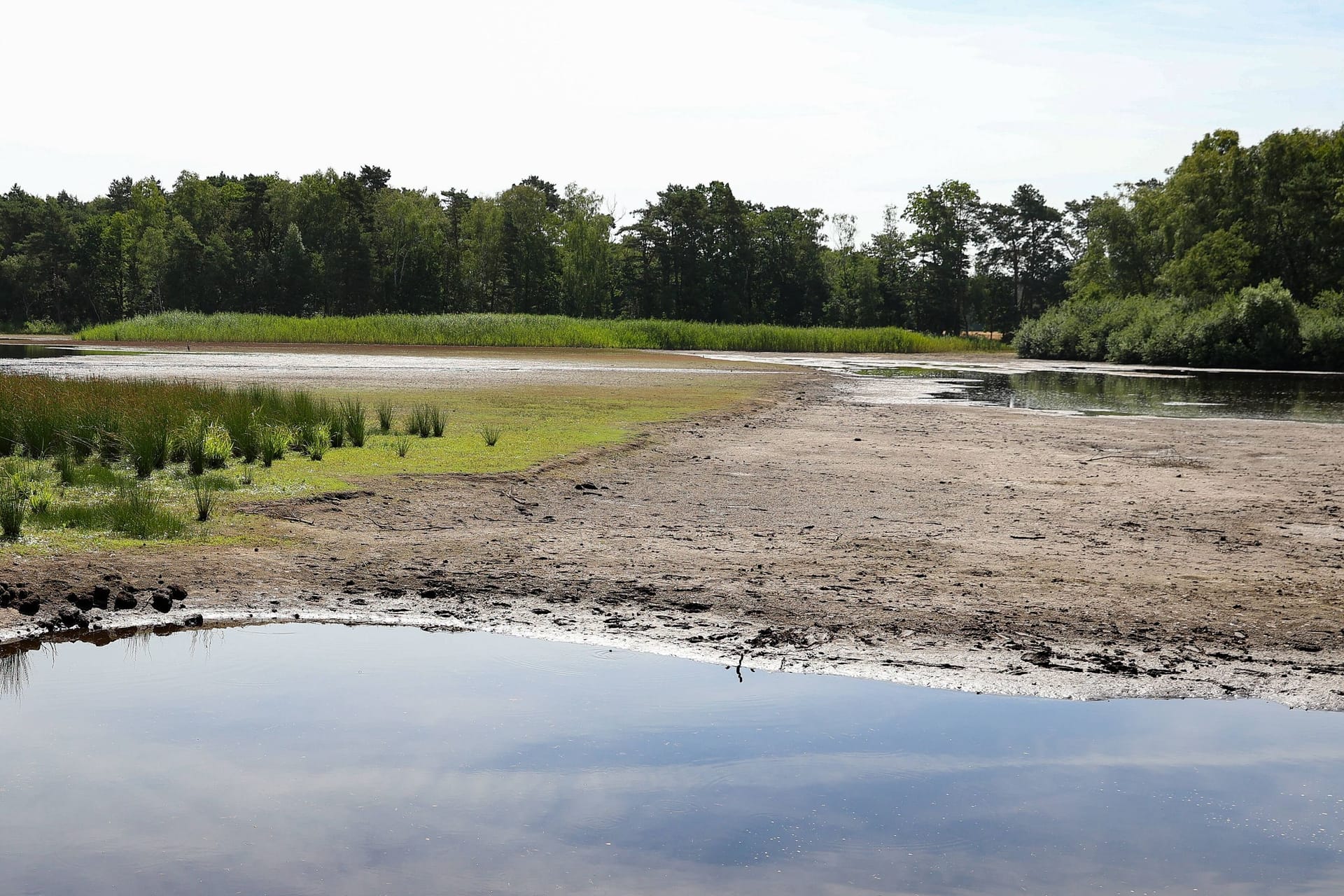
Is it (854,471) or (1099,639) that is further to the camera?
(854,471)

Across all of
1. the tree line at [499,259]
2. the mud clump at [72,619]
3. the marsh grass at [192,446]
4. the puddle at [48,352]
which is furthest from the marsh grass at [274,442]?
the tree line at [499,259]

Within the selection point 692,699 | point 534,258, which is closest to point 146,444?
point 692,699

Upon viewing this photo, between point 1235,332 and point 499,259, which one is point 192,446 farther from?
point 499,259

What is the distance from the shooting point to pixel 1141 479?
14.5 meters

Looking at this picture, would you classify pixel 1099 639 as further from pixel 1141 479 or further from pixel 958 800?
pixel 1141 479

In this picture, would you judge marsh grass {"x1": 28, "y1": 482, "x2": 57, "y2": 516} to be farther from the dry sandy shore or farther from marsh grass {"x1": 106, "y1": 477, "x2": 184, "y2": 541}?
the dry sandy shore

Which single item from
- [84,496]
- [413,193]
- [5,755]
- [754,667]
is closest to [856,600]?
[754,667]

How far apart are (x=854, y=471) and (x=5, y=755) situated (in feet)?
36.7

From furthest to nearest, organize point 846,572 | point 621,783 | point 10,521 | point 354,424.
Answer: point 354,424, point 10,521, point 846,572, point 621,783

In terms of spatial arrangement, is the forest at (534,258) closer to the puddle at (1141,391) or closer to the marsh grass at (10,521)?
the puddle at (1141,391)

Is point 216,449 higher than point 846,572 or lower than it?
higher

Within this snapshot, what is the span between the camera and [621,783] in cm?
522

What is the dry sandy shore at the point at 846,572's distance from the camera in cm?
723

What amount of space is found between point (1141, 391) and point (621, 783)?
34.5 meters
